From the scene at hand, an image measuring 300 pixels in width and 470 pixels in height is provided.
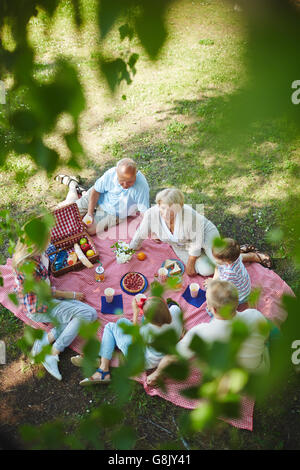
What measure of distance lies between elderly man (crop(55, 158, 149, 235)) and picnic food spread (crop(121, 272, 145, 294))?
0.87m

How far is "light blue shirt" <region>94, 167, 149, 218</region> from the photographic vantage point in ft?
14.0

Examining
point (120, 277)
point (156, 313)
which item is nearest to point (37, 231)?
point (156, 313)

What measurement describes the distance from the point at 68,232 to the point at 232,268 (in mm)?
2024

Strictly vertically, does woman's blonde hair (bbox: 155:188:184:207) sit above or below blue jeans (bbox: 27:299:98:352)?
above

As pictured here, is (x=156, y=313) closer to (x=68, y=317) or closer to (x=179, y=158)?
(x=68, y=317)

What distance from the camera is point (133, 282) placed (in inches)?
153

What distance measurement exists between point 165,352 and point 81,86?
2.34ft

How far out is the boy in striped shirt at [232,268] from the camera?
3229 mm

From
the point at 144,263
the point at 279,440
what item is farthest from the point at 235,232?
the point at 279,440

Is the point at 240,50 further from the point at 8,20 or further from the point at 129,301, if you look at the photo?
the point at 129,301

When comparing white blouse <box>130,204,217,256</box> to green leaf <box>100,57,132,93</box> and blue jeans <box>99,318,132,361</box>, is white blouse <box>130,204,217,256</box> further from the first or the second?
green leaf <box>100,57,132,93</box>

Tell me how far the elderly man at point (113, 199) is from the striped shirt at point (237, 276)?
1.42 meters

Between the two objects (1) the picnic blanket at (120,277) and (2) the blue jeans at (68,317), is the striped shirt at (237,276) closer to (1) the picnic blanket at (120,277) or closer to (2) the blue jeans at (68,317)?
(1) the picnic blanket at (120,277)

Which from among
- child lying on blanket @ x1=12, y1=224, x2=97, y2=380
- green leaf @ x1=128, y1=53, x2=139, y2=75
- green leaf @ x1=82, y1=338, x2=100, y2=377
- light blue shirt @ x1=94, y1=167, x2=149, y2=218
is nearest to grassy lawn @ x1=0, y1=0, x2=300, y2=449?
green leaf @ x1=128, y1=53, x2=139, y2=75
